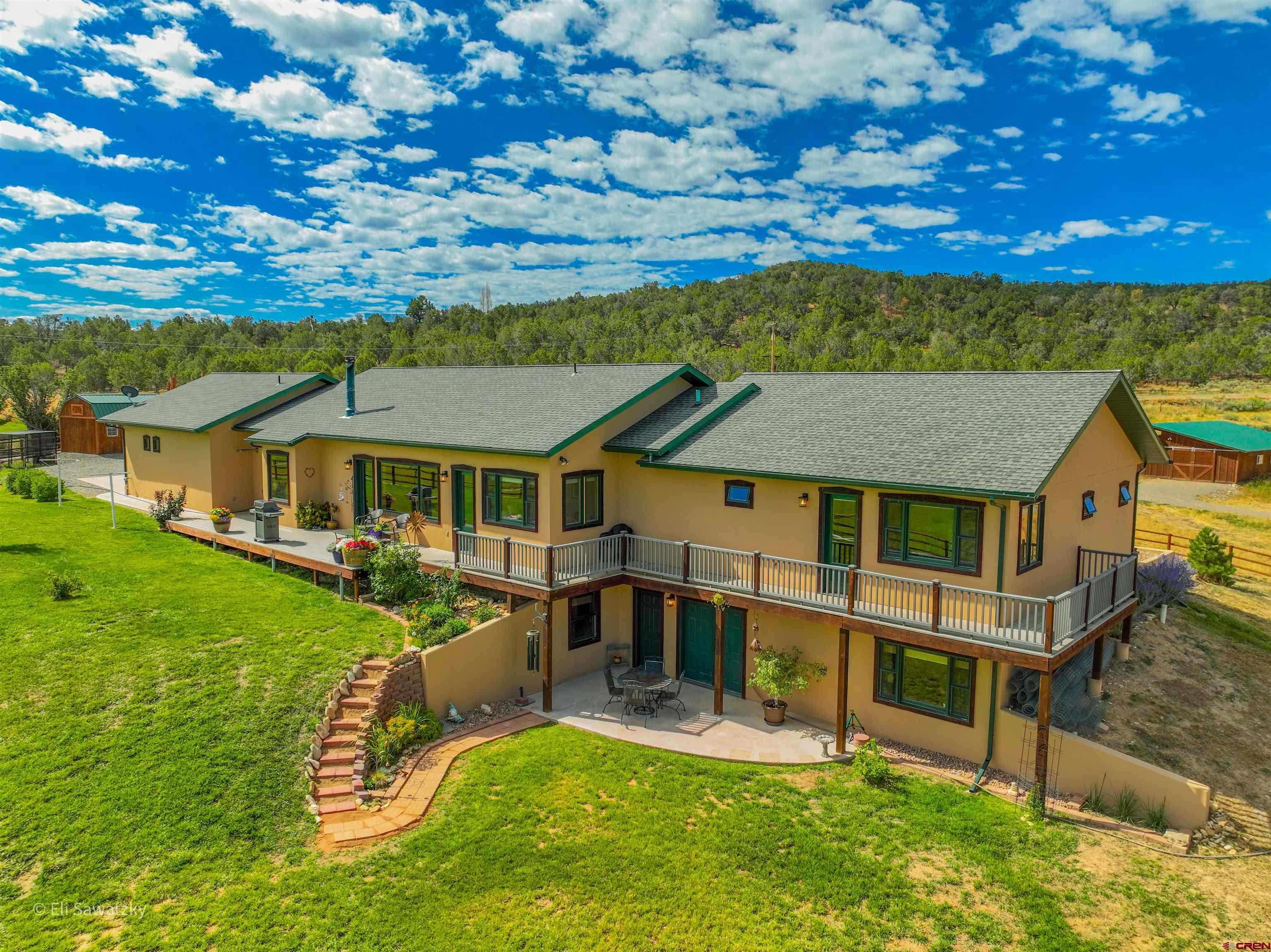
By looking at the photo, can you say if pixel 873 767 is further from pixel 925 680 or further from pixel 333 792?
pixel 333 792

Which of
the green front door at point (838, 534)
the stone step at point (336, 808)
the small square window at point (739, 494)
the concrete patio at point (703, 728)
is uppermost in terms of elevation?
the small square window at point (739, 494)

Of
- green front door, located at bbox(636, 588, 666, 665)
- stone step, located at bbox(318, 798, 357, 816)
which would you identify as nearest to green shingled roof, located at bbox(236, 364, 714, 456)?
green front door, located at bbox(636, 588, 666, 665)

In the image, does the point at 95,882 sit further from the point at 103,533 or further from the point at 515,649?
the point at 103,533

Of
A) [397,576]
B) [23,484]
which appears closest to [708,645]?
[397,576]

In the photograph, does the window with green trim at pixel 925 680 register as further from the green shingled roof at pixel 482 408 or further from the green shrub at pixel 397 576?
the green shrub at pixel 397 576

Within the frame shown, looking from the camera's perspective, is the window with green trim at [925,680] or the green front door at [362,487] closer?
the window with green trim at [925,680]

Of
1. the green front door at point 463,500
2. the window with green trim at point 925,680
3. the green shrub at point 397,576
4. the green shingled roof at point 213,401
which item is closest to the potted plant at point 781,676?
the window with green trim at point 925,680

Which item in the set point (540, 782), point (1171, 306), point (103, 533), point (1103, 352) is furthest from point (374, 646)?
point (1171, 306)
